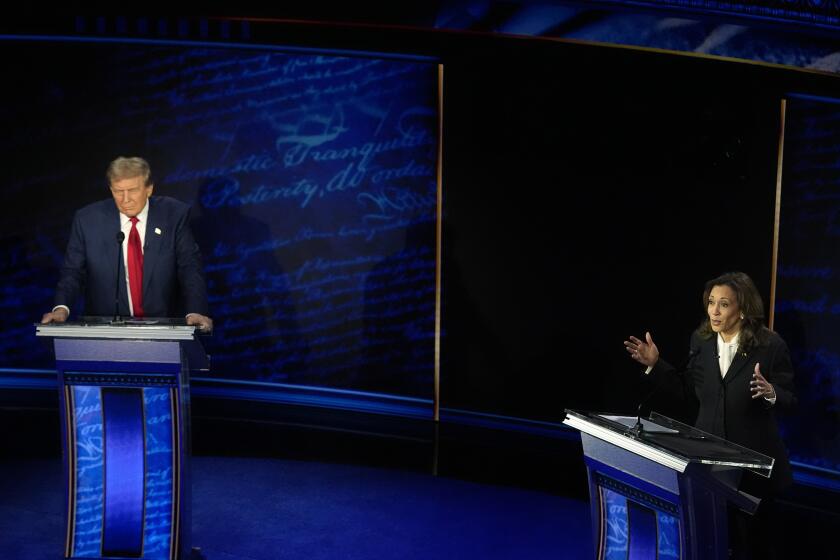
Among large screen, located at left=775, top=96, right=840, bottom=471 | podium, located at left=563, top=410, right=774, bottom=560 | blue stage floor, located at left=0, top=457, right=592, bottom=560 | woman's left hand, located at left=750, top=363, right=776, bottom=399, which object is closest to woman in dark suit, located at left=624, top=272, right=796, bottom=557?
woman's left hand, located at left=750, top=363, right=776, bottom=399

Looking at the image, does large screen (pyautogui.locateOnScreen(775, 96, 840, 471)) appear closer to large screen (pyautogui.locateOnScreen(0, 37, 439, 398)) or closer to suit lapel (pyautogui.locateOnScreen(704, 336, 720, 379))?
suit lapel (pyautogui.locateOnScreen(704, 336, 720, 379))

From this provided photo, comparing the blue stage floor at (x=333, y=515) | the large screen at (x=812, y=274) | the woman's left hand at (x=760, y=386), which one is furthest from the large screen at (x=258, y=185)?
the woman's left hand at (x=760, y=386)

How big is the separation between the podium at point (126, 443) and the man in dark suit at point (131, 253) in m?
0.37

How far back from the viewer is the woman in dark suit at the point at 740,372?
344 centimetres

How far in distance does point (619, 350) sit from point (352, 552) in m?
2.26

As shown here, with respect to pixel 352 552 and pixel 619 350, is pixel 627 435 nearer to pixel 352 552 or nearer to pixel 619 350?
pixel 352 552

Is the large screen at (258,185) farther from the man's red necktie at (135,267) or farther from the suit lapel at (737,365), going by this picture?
the suit lapel at (737,365)

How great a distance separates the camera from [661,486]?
2777 millimetres

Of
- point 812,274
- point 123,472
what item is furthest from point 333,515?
point 812,274

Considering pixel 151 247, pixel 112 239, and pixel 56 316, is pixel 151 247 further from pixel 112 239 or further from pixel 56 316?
pixel 56 316

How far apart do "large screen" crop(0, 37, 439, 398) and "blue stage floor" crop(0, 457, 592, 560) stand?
1308mm

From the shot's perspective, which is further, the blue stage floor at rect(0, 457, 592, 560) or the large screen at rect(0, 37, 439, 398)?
the large screen at rect(0, 37, 439, 398)

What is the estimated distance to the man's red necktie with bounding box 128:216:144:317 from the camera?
3.75m

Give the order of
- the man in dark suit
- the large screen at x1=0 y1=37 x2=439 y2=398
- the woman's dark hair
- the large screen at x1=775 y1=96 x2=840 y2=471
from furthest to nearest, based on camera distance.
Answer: the large screen at x1=0 y1=37 x2=439 y2=398
the large screen at x1=775 y1=96 x2=840 y2=471
the man in dark suit
the woman's dark hair
